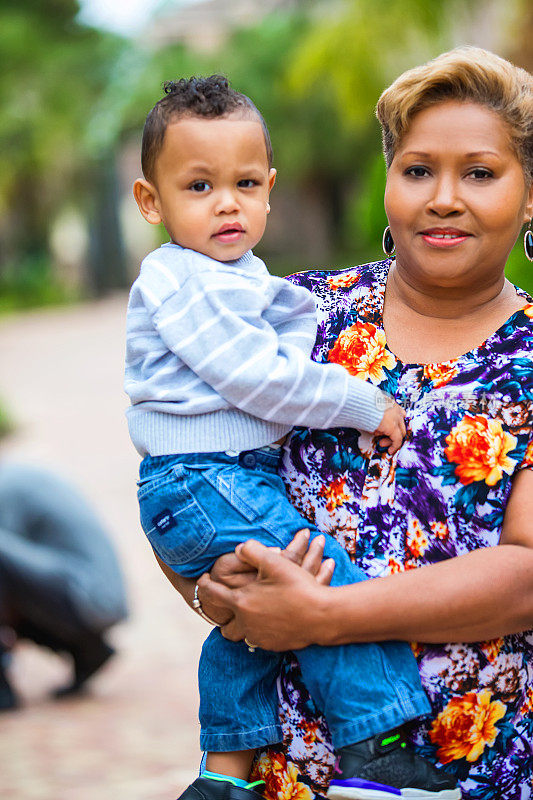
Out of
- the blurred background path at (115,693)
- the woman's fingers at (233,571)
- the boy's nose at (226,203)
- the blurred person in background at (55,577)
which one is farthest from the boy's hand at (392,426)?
the blurred person in background at (55,577)

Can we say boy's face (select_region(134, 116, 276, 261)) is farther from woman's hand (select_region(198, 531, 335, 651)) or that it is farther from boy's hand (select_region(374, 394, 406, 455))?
woman's hand (select_region(198, 531, 335, 651))

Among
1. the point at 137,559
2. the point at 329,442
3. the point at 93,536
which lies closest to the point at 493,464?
the point at 329,442

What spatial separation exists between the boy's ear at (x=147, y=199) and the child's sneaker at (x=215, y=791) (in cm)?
112

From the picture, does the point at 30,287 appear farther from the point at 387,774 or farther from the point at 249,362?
the point at 387,774

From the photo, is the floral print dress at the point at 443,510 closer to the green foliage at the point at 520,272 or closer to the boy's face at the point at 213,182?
the boy's face at the point at 213,182

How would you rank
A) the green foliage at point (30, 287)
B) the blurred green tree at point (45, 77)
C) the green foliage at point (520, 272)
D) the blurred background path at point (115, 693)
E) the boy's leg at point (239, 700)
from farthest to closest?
the green foliage at point (30, 287)
the blurred green tree at point (45, 77)
the blurred background path at point (115, 693)
the green foliage at point (520, 272)
the boy's leg at point (239, 700)

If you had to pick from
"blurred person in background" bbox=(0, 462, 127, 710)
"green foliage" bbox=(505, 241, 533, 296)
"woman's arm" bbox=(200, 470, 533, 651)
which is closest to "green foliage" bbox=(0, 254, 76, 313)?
"blurred person in background" bbox=(0, 462, 127, 710)

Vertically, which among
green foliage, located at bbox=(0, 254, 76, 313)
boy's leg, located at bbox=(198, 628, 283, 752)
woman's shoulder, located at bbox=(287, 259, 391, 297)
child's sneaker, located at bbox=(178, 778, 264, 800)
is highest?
green foliage, located at bbox=(0, 254, 76, 313)

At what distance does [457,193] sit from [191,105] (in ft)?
1.78

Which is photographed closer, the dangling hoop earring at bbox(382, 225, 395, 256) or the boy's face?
the boy's face

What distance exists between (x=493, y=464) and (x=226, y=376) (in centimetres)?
52

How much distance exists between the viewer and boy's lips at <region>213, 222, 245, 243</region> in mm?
2183

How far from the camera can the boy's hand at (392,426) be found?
2.13m

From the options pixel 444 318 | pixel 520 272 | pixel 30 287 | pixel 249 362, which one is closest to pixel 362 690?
pixel 249 362
